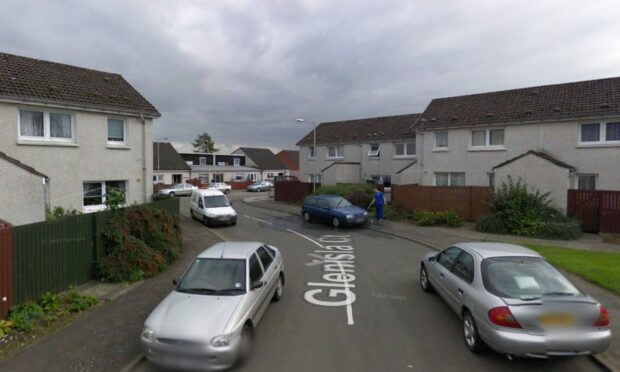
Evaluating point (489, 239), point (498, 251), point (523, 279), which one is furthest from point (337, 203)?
point (523, 279)

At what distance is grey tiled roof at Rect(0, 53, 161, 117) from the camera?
1270 cm

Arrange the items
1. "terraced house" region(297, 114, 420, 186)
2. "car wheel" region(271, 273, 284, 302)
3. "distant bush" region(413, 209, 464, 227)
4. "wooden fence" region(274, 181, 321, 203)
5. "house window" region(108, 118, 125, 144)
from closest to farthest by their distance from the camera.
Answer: "car wheel" region(271, 273, 284, 302)
"house window" region(108, 118, 125, 144)
"distant bush" region(413, 209, 464, 227)
"terraced house" region(297, 114, 420, 186)
"wooden fence" region(274, 181, 321, 203)

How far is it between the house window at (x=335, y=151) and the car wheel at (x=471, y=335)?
28.2m

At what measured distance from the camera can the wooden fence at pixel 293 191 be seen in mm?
30750

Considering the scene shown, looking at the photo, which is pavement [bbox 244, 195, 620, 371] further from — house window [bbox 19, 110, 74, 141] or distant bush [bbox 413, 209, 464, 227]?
house window [bbox 19, 110, 74, 141]

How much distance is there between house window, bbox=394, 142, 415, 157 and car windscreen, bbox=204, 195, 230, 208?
50.1 ft

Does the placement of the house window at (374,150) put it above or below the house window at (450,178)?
above

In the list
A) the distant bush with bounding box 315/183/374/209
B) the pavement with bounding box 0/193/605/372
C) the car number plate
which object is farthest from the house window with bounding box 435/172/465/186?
the car number plate

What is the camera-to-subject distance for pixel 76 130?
13.6 m

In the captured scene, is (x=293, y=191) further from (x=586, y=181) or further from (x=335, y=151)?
(x=586, y=181)

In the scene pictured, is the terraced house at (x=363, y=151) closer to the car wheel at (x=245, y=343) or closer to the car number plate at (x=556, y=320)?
the car number plate at (x=556, y=320)

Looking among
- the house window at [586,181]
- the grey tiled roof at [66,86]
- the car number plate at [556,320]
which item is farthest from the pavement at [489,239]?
the grey tiled roof at [66,86]

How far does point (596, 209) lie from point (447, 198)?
239 inches

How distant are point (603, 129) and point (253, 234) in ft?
54.5
